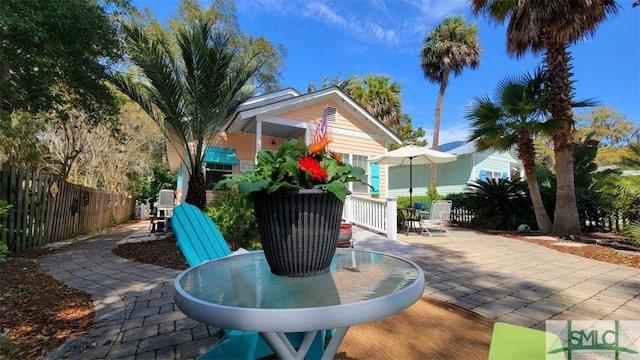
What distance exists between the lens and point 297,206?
4.66 feet

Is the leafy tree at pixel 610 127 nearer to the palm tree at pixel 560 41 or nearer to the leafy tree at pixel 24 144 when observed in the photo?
the palm tree at pixel 560 41

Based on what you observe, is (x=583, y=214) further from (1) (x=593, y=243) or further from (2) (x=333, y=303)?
(2) (x=333, y=303)

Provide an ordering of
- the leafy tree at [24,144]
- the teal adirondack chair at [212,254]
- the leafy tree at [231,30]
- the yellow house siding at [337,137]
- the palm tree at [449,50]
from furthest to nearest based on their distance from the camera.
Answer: the palm tree at [449,50], the leafy tree at [231,30], the leafy tree at [24,144], the yellow house siding at [337,137], the teal adirondack chair at [212,254]

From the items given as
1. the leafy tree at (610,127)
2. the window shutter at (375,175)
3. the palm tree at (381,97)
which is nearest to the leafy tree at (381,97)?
the palm tree at (381,97)

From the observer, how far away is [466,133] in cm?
923

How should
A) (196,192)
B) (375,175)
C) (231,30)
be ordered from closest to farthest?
(196,192) < (375,175) < (231,30)

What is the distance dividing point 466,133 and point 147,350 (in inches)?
368

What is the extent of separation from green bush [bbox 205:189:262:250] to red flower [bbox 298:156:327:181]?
4751mm

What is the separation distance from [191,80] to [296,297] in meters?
6.35

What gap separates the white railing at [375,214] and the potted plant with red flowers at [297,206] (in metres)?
5.50

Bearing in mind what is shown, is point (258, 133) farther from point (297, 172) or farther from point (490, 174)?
point (490, 174)

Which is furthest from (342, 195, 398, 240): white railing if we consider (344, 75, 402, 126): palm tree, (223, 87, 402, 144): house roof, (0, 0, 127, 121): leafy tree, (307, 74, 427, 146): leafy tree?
Result: (344, 75, 402, 126): palm tree

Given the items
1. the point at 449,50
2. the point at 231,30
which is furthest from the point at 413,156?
the point at 231,30

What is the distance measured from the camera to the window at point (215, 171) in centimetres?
1003
